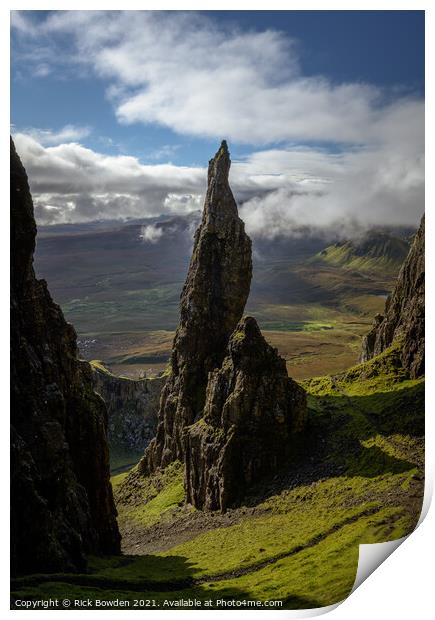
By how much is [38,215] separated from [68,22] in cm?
1319

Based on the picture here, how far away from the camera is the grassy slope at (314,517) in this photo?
1005 inches

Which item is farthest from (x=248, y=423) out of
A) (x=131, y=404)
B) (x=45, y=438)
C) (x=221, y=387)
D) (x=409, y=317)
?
(x=131, y=404)

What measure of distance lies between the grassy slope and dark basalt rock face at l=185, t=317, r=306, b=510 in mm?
2672

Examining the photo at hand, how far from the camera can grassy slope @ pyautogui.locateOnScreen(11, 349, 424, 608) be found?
25.5 meters

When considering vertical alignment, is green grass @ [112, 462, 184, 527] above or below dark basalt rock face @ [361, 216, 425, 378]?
below

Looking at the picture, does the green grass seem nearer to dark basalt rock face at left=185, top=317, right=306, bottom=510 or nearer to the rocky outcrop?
dark basalt rock face at left=185, top=317, right=306, bottom=510

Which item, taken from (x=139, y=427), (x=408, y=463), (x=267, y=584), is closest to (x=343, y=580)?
(x=267, y=584)

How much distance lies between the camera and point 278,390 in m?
56.5

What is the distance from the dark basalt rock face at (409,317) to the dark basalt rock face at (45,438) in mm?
29372

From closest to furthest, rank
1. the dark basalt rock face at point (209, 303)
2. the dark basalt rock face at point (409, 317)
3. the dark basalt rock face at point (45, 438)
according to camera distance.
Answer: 1. the dark basalt rock face at point (45, 438)
2. the dark basalt rock face at point (409, 317)
3. the dark basalt rock face at point (209, 303)

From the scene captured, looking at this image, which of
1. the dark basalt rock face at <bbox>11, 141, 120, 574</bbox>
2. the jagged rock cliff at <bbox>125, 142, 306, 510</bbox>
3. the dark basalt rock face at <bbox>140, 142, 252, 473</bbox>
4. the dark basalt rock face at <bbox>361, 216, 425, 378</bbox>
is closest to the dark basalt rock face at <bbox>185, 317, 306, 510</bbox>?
the jagged rock cliff at <bbox>125, 142, 306, 510</bbox>

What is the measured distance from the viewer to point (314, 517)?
41500 millimetres

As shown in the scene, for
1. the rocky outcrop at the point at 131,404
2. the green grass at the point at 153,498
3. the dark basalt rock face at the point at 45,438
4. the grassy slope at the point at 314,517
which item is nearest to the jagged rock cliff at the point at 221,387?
the green grass at the point at 153,498

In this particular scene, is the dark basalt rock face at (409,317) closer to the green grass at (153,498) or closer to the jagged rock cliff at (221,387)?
the jagged rock cliff at (221,387)
